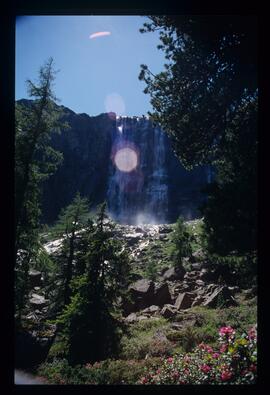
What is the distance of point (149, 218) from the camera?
39.8 m

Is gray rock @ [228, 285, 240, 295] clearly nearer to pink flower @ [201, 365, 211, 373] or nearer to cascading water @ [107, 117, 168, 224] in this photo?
pink flower @ [201, 365, 211, 373]

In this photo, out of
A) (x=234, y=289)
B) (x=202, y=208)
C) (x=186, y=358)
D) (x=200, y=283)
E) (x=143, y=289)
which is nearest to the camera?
(x=186, y=358)

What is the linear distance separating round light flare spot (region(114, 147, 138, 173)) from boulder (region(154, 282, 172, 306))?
30.2 m

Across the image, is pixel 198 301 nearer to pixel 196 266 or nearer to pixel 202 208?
pixel 196 266

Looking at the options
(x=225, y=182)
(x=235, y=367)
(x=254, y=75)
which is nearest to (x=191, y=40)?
(x=254, y=75)

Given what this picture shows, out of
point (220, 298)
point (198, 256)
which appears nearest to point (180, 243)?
point (198, 256)

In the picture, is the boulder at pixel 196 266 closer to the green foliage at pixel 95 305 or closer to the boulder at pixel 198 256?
the boulder at pixel 198 256

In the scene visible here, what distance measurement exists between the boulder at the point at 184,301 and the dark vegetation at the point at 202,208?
4.99 feet

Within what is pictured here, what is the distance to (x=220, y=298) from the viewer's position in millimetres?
10188

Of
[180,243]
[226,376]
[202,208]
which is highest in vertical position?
[202,208]

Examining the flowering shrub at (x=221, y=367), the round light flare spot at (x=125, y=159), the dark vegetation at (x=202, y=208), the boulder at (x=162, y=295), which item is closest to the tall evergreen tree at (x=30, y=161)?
the dark vegetation at (x=202, y=208)

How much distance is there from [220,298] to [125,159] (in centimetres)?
4190

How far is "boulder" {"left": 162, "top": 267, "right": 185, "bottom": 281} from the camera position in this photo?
13.6 metres

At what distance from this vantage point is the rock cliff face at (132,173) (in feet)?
122
